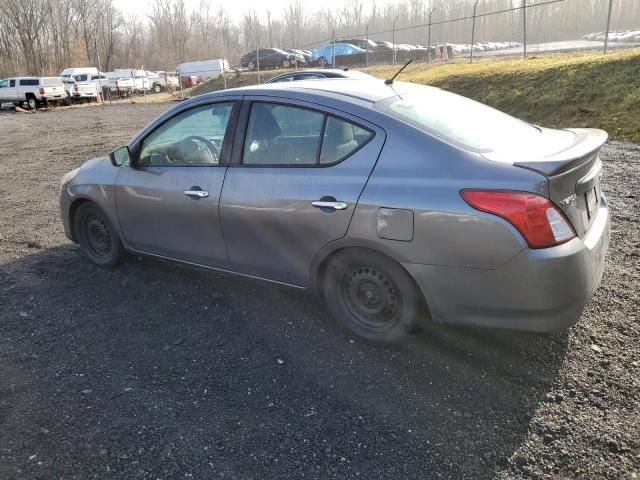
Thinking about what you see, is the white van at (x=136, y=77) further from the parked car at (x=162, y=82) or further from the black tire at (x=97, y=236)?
the black tire at (x=97, y=236)

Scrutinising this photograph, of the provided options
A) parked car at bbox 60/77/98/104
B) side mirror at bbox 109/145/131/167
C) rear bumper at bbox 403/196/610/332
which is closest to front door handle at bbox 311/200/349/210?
rear bumper at bbox 403/196/610/332

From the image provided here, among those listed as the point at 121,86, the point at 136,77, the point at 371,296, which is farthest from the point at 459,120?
the point at 136,77

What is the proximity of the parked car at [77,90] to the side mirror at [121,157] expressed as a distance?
3140 centimetres

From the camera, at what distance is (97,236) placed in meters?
4.83

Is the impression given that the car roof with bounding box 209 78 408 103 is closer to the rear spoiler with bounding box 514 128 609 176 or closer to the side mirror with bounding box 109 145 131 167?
the side mirror with bounding box 109 145 131 167

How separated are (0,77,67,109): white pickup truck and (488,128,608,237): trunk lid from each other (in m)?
32.8

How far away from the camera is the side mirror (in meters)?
4.31

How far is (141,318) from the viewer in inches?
151

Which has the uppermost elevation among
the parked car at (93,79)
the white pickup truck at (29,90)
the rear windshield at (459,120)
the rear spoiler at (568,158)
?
the parked car at (93,79)

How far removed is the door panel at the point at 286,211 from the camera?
3094mm

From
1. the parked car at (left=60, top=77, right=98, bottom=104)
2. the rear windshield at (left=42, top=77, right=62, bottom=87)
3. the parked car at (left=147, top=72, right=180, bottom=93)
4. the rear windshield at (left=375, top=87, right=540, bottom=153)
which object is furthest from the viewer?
the parked car at (left=147, top=72, right=180, bottom=93)

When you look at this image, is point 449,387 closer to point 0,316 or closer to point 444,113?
point 444,113

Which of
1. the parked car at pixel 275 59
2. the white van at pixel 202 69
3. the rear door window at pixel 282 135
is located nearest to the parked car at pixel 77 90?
the white van at pixel 202 69

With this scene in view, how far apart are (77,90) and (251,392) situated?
34.4 metres
